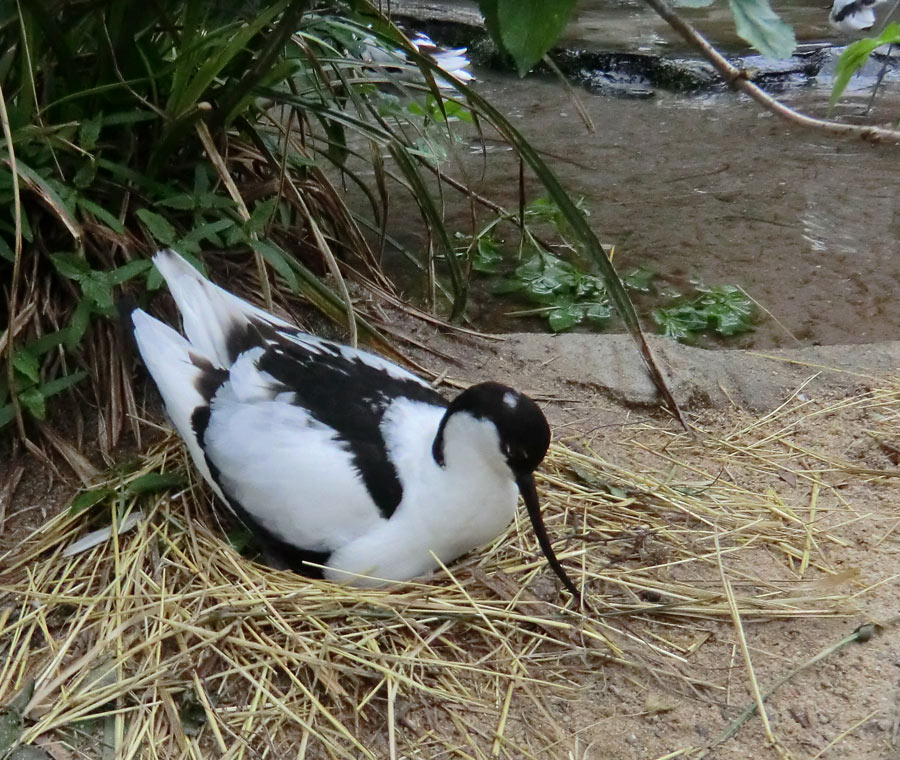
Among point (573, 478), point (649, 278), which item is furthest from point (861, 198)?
point (573, 478)

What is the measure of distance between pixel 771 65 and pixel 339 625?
6.38 meters

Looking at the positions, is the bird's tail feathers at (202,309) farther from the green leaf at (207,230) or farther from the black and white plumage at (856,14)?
the black and white plumage at (856,14)

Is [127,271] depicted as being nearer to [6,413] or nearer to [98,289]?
[98,289]

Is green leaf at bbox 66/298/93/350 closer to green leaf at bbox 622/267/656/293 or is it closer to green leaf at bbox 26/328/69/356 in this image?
green leaf at bbox 26/328/69/356

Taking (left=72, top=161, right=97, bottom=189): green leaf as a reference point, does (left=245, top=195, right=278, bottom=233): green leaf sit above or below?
below

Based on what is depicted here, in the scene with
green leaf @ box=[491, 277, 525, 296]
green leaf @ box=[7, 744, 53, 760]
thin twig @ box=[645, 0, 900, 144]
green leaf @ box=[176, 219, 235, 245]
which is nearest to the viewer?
thin twig @ box=[645, 0, 900, 144]

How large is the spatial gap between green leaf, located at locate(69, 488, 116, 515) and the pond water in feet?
4.87

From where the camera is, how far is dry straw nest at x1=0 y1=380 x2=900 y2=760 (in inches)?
71.0

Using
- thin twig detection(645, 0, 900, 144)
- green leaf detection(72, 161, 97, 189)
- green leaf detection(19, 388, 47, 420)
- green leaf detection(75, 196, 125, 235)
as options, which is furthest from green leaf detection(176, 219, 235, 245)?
thin twig detection(645, 0, 900, 144)

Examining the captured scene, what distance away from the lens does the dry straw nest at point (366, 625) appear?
180cm

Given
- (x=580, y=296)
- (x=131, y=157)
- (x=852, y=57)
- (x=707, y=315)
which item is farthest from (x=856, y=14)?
(x=131, y=157)

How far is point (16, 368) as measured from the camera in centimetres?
227

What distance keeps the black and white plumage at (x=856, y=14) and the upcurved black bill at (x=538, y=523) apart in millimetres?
6297

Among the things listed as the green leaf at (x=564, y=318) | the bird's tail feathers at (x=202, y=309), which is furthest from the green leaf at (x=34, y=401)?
the green leaf at (x=564, y=318)
